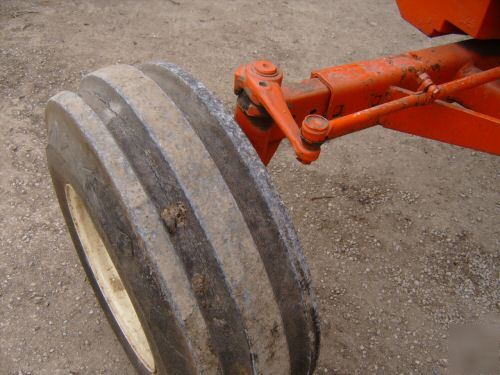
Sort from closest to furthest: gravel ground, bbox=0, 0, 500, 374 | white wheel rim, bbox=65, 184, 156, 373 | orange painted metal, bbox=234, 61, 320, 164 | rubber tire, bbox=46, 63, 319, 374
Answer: rubber tire, bbox=46, 63, 319, 374 → orange painted metal, bbox=234, 61, 320, 164 → white wheel rim, bbox=65, 184, 156, 373 → gravel ground, bbox=0, 0, 500, 374

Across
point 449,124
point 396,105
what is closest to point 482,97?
point 449,124

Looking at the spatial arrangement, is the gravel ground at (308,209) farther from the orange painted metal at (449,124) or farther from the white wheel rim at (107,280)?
the orange painted metal at (449,124)

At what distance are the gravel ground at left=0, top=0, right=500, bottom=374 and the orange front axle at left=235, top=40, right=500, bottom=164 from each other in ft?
3.76

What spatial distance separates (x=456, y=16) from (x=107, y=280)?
6.12ft

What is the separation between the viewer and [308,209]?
310 cm

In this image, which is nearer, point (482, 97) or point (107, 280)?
point (482, 97)

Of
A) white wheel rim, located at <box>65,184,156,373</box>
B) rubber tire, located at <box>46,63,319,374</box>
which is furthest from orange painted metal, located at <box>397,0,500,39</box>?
white wheel rim, located at <box>65,184,156,373</box>

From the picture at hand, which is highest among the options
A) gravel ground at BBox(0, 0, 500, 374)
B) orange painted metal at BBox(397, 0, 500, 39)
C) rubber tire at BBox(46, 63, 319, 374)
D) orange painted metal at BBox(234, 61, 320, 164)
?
orange painted metal at BBox(397, 0, 500, 39)

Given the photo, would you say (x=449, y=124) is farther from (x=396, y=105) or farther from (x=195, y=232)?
(x=195, y=232)

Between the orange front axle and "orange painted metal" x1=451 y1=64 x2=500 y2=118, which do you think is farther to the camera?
"orange painted metal" x1=451 y1=64 x2=500 y2=118

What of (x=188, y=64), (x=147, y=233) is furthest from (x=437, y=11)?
(x=188, y=64)

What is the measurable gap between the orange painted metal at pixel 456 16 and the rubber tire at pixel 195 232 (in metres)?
1.10

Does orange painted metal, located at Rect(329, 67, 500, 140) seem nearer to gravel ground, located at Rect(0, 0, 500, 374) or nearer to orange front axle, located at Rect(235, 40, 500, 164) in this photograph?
orange front axle, located at Rect(235, 40, 500, 164)

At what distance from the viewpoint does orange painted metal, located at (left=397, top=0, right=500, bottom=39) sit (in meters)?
1.84
